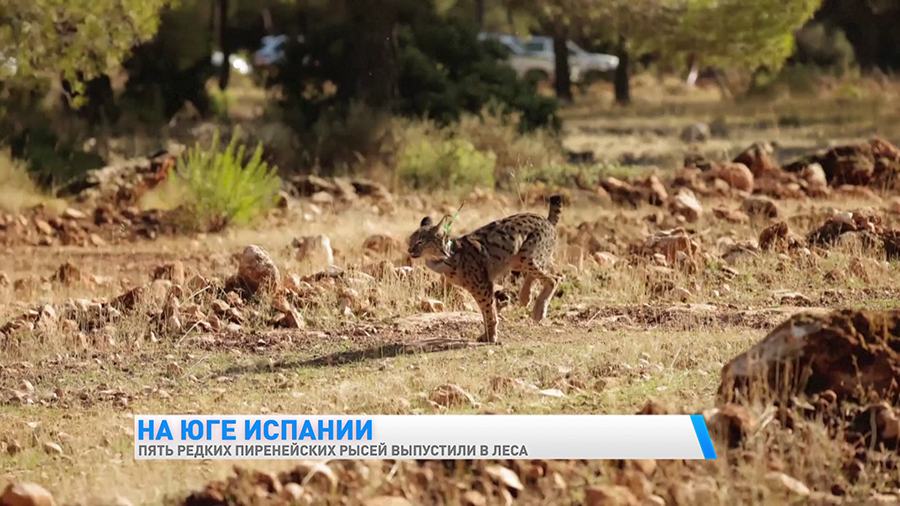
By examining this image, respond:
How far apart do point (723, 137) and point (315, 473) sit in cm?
2556

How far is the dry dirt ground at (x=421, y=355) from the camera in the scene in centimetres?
671

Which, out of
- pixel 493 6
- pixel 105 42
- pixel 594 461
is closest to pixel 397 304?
pixel 594 461

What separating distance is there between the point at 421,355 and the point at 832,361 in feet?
10.3

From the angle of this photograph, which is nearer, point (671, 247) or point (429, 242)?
point (429, 242)

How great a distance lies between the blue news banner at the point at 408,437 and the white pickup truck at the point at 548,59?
1677 inches

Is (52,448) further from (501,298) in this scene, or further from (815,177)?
(815,177)

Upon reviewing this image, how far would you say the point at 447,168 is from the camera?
20.8m

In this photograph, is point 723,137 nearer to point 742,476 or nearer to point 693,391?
point 693,391

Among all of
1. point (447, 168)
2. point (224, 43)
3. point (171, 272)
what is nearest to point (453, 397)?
point (171, 272)

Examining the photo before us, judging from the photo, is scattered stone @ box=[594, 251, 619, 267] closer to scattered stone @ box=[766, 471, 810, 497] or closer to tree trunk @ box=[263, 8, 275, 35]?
scattered stone @ box=[766, 471, 810, 497]

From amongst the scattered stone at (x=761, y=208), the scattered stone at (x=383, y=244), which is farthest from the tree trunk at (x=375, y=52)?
the scattered stone at (x=383, y=244)

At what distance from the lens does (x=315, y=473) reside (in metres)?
6.56

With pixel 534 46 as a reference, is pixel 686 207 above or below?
above

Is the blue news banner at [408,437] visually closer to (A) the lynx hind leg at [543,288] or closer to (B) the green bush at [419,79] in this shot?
(A) the lynx hind leg at [543,288]
